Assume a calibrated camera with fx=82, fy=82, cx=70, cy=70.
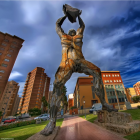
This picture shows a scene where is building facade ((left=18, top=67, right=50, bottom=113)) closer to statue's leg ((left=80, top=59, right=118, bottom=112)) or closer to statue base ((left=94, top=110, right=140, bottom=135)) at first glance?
statue base ((left=94, top=110, right=140, bottom=135))

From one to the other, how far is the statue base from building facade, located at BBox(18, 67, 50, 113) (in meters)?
64.1

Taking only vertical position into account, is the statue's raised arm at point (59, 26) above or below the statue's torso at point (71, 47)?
above

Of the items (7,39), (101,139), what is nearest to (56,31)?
(101,139)

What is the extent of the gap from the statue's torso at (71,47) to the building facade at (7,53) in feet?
133

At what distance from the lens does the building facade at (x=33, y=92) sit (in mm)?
60300

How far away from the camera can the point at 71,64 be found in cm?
568

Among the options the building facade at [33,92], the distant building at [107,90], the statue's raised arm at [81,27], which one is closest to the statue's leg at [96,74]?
the statue's raised arm at [81,27]

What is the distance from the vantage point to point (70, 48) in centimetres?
629

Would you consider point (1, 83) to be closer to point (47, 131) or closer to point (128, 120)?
point (47, 131)

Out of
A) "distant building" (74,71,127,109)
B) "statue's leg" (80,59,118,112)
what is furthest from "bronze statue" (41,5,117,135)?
"distant building" (74,71,127,109)

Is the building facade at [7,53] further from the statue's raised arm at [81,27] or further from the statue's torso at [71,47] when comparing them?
the statue's raised arm at [81,27]

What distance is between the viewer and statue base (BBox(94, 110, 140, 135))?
4001mm

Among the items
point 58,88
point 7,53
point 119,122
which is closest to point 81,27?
point 58,88

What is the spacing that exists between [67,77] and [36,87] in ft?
223
